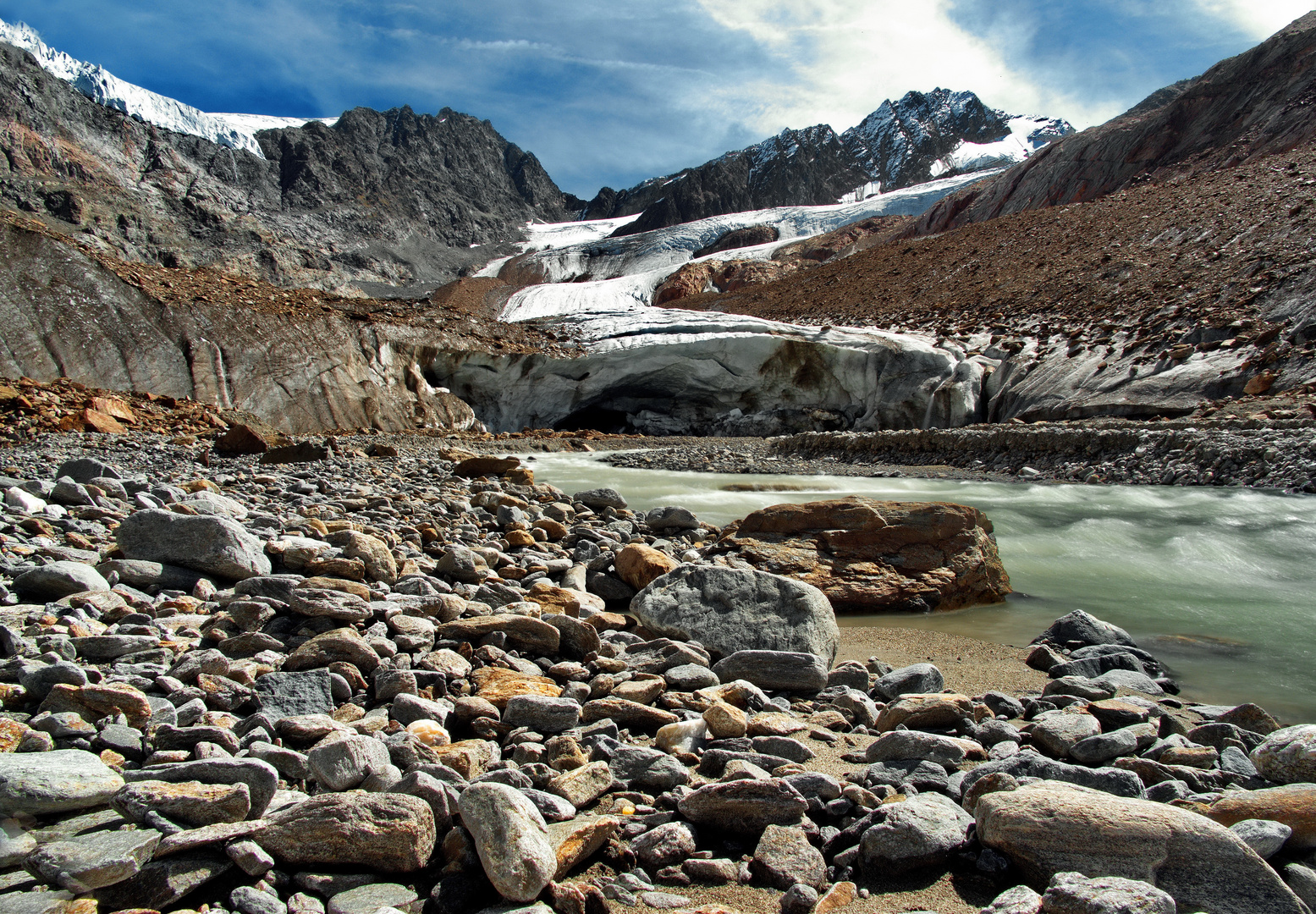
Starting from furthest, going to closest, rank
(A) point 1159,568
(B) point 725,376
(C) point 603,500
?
(B) point 725,376
(C) point 603,500
(A) point 1159,568

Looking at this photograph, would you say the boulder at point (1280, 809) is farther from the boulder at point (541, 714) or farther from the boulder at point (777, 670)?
the boulder at point (541, 714)

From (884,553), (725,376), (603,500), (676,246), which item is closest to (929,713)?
(884,553)

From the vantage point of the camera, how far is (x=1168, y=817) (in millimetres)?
1477

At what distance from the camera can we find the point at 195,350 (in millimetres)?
14289

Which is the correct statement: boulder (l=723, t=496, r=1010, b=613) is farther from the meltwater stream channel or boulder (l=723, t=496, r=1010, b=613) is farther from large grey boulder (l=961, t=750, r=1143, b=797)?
large grey boulder (l=961, t=750, r=1143, b=797)

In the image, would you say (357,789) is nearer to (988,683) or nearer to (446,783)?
(446,783)

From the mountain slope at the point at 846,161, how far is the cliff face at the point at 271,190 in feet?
83.1

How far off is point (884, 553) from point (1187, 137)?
160 feet

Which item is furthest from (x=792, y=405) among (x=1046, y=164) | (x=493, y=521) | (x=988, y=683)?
(x=1046, y=164)

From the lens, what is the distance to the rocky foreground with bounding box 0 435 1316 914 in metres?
1.35

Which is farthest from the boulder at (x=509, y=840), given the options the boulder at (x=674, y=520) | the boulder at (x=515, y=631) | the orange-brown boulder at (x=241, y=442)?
the orange-brown boulder at (x=241, y=442)

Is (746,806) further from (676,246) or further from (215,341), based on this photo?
(676,246)

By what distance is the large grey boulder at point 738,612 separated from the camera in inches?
124

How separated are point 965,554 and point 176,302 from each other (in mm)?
16640
